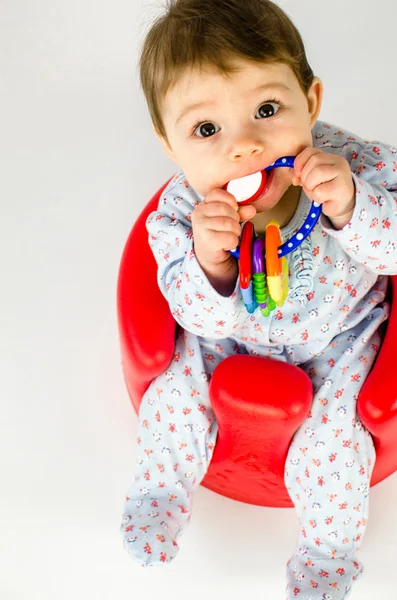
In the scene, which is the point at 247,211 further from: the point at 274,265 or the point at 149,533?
the point at 149,533

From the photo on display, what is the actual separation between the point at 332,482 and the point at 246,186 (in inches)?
18.4

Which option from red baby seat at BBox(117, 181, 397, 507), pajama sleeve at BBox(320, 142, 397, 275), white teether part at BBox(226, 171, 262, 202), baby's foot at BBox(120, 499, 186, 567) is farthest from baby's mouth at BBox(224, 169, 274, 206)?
baby's foot at BBox(120, 499, 186, 567)

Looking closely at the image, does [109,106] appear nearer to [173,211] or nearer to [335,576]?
[173,211]

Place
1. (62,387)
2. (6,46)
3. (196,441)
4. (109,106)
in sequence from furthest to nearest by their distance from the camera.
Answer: (6,46) < (109,106) < (62,387) < (196,441)

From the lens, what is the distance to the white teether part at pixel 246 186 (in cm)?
117

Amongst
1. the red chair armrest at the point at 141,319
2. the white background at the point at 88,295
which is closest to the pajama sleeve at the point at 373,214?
the red chair armrest at the point at 141,319

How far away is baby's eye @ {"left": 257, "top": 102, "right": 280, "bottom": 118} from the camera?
1.17m

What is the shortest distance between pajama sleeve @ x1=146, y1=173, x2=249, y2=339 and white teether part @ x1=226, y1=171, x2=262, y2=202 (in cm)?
12

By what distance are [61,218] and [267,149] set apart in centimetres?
80

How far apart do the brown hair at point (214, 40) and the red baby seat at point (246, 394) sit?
358mm

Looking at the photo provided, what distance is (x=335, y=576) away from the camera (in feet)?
4.30

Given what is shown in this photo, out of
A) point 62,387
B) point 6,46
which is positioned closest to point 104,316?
point 62,387

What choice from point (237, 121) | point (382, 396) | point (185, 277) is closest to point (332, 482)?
point (382, 396)

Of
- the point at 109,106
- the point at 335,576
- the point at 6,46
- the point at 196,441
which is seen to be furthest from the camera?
the point at 6,46
